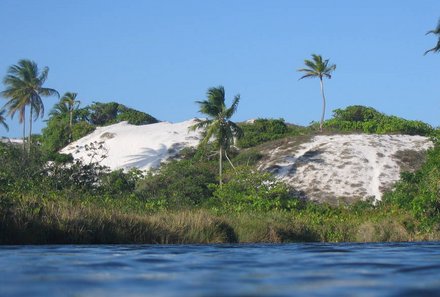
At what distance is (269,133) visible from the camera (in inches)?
2707

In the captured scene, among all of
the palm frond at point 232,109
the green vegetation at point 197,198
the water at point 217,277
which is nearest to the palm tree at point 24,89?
the green vegetation at point 197,198

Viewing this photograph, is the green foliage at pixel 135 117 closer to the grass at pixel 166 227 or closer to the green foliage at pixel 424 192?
the green foliage at pixel 424 192

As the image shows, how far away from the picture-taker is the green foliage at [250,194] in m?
39.7

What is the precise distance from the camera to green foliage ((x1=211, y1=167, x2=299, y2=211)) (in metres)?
39.7

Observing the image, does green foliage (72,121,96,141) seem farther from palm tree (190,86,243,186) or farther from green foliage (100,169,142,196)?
palm tree (190,86,243,186)

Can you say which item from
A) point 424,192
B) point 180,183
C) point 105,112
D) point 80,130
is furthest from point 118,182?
point 105,112

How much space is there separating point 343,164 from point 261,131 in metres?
16.6

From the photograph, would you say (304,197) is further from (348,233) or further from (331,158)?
(348,233)

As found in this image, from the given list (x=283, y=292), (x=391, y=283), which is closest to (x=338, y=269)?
(x=391, y=283)

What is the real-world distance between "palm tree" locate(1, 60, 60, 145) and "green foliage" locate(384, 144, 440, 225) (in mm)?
32380

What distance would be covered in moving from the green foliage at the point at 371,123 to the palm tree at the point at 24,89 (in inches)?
1157

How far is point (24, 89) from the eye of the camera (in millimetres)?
56938

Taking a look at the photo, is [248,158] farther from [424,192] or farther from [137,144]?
[424,192]

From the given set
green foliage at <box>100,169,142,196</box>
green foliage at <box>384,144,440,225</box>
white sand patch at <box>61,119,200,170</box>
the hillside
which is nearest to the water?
green foliage at <box>384,144,440,225</box>
